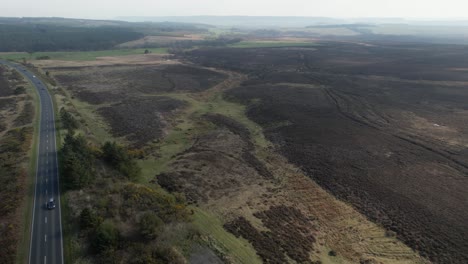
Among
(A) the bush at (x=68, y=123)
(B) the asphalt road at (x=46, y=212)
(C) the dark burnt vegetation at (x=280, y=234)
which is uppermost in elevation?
(A) the bush at (x=68, y=123)

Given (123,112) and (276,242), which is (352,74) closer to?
(123,112)

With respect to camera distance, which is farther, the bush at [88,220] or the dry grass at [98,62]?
the dry grass at [98,62]

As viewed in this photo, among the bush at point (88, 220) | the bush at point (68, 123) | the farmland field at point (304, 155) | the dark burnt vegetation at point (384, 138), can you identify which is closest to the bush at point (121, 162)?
the farmland field at point (304, 155)

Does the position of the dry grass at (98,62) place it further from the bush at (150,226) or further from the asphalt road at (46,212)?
the bush at (150,226)

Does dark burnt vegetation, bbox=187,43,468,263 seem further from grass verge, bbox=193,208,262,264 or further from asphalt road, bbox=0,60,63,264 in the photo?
asphalt road, bbox=0,60,63,264

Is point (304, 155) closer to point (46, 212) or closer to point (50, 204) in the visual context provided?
point (50, 204)

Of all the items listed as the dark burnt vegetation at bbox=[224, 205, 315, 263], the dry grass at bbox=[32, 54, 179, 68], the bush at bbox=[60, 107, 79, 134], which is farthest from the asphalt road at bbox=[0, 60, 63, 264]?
the dry grass at bbox=[32, 54, 179, 68]

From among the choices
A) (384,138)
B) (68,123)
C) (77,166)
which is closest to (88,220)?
(77,166)
